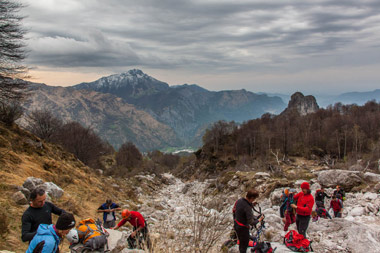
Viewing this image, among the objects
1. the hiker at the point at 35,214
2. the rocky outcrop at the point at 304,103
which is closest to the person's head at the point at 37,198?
the hiker at the point at 35,214

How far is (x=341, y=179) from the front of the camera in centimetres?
1552

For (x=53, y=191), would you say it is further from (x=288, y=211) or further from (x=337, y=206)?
(x=337, y=206)

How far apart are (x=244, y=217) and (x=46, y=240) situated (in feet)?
13.8

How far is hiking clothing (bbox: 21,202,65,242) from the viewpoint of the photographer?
457 centimetres

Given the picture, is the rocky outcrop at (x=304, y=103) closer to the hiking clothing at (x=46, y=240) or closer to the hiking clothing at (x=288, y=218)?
the hiking clothing at (x=288, y=218)

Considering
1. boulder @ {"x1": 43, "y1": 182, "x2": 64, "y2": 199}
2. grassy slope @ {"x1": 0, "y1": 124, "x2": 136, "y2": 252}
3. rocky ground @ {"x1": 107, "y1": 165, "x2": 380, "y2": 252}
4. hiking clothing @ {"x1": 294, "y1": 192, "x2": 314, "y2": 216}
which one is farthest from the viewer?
boulder @ {"x1": 43, "y1": 182, "x2": 64, "y2": 199}

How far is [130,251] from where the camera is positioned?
5535 millimetres

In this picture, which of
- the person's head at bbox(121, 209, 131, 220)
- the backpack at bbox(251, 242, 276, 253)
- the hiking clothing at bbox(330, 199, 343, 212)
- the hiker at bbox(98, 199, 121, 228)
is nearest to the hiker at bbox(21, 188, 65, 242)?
the person's head at bbox(121, 209, 131, 220)

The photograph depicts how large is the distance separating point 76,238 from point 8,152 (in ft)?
35.9

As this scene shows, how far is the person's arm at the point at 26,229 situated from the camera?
4.53 m

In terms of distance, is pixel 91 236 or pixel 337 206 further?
pixel 337 206

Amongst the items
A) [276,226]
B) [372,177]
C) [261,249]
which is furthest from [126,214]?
[372,177]

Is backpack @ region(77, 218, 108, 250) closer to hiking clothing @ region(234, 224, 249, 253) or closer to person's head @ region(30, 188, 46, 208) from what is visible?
person's head @ region(30, 188, 46, 208)

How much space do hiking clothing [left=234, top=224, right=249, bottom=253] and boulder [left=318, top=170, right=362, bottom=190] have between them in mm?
12254
